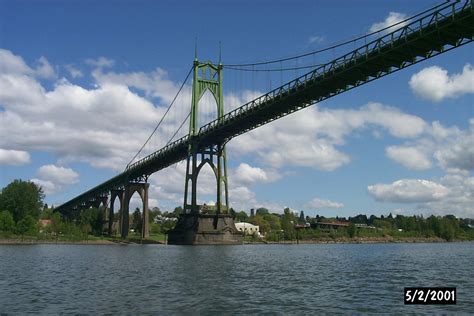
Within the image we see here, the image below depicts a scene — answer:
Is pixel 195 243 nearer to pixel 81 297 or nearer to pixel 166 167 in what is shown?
pixel 166 167

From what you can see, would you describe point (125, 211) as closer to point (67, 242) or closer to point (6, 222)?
point (67, 242)

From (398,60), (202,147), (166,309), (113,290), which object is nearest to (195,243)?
(202,147)

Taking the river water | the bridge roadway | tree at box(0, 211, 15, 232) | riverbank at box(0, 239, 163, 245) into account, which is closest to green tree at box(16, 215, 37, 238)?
tree at box(0, 211, 15, 232)

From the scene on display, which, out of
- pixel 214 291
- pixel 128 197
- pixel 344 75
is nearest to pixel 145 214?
pixel 128 197

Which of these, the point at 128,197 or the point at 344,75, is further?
the point at 128,197

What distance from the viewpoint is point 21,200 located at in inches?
4267

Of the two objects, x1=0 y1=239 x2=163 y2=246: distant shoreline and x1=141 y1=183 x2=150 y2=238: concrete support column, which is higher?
x1=141 y1=183 x2=150 y2=238: concrete support column

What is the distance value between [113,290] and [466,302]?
1683cm

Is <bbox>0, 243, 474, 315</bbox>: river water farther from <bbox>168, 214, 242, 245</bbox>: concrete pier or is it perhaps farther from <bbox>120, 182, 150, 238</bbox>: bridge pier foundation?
<bbox>120, 182, 150, 238</bbox>: bridge pier foundation

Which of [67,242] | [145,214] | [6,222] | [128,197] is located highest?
[128,197]

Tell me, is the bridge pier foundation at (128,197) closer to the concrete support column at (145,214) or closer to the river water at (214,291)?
the concrete support column at (145,214)

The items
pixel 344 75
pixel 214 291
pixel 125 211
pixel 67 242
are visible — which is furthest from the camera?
pixel 125 211

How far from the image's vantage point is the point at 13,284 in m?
28.4

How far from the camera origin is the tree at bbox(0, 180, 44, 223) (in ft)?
354
